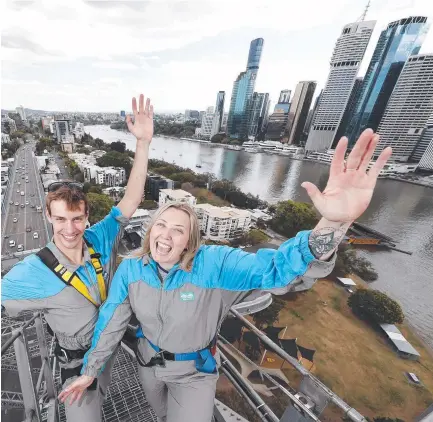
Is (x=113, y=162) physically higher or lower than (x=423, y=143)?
lower

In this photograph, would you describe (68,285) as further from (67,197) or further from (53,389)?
(53,389)

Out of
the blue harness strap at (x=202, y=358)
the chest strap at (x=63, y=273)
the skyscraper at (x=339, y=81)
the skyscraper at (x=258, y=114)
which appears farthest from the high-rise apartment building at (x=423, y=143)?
the chest strap at (x=63, y=273)

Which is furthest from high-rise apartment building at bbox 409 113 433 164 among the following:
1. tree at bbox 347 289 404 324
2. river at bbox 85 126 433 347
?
tree at bbox 347 289 404 324

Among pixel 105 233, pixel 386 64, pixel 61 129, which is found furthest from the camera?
pixel 61 129

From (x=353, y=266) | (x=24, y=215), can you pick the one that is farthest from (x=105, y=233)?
(x=24, y=215)

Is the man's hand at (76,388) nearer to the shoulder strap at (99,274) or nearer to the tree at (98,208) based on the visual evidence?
the shoulder strap at (99,274)

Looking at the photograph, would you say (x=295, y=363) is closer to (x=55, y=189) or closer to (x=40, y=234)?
(x=55, y=189)

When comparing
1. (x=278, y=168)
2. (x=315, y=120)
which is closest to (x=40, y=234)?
(x=278, y=168)

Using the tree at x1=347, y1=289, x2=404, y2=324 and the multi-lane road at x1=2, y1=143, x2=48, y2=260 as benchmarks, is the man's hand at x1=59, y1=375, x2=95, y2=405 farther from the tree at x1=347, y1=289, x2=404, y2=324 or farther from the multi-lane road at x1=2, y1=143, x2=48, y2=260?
the multi-lane road at x1=2, y1=143, x2=48, y2=260
